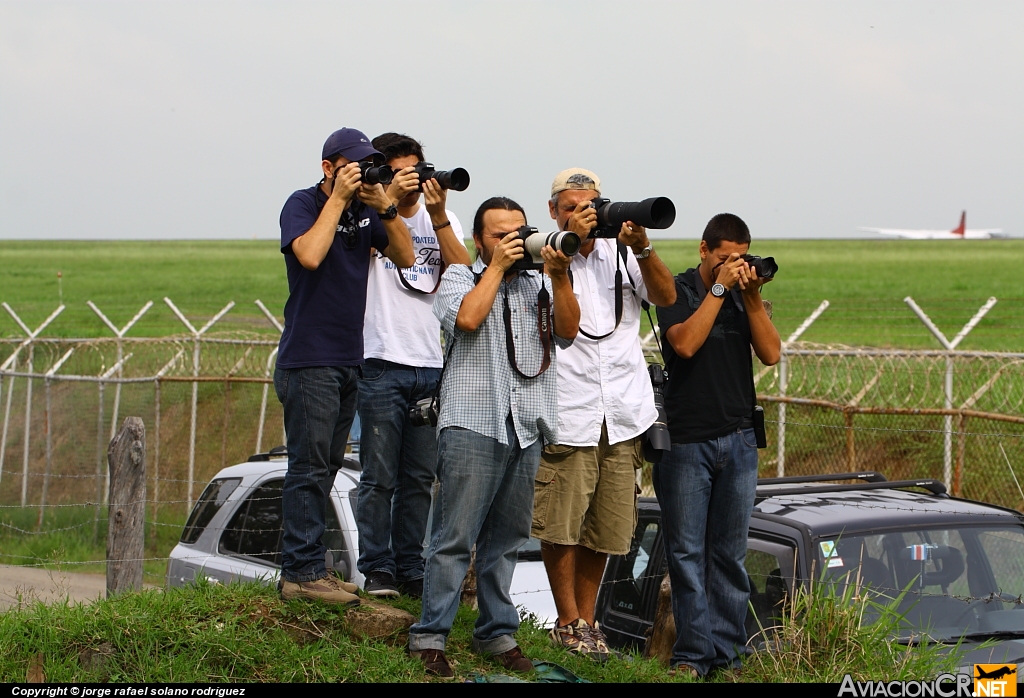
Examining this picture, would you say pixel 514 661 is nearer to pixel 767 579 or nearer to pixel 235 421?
pixel 767 579

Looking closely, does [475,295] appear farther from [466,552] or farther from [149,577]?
[149,577]

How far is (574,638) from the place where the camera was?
4.42 metres

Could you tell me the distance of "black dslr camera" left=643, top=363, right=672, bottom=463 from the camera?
4.42 m

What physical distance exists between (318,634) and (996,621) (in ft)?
9.33

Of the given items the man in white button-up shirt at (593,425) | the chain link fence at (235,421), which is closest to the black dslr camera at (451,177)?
the man in white button-up shirt at (593,425)

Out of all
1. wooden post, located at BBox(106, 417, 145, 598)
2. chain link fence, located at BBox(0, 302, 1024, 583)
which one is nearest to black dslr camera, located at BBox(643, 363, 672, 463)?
wooden post, located at BBox(106, 417, 145, 598)

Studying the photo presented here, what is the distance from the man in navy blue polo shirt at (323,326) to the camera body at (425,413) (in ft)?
1.26

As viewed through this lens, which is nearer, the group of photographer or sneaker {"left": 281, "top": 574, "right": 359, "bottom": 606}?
the group of photographer

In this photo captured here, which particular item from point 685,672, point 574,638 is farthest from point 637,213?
point 685,672

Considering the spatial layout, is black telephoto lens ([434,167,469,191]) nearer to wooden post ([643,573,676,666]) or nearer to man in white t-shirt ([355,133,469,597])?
man in white t-shirt ([355,133,469,597])

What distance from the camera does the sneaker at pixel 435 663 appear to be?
403cm

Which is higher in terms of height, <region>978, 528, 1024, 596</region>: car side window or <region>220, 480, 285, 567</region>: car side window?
<region>978, 528, 1024, 596</region>: car side window

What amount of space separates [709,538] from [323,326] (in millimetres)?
1834

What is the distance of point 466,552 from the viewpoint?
401 cm
